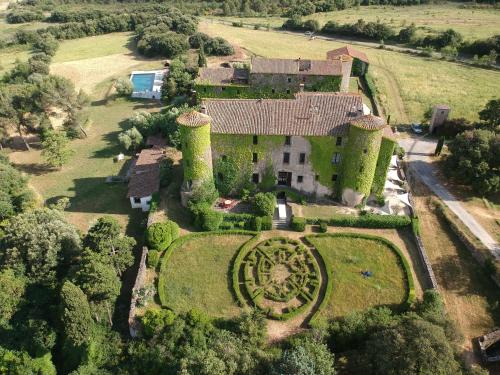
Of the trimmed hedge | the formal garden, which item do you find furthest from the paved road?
the formal garden

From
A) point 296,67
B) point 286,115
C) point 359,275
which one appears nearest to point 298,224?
point 359,275

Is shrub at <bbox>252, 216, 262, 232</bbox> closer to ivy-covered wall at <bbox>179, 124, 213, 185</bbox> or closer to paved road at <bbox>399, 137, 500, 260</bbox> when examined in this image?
ivy-covered wall at <bbox>179, 124, 213, 185</bbox>

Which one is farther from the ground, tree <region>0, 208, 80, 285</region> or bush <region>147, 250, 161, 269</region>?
tree <region>0, 208, 80, 285</region>

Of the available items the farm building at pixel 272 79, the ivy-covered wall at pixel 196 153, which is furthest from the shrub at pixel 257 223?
the farm building at pixel 272 79

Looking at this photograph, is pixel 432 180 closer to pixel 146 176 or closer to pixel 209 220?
pixel 209 220

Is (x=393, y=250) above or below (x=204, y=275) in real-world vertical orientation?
A: above

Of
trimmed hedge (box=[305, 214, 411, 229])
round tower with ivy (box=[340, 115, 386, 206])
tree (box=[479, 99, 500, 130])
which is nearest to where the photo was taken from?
round tower with ivy (box=[340, 115, 386, 206])

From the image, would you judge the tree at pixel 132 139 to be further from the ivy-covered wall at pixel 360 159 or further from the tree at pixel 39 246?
the ivy-covered wall at pixel 360 159
